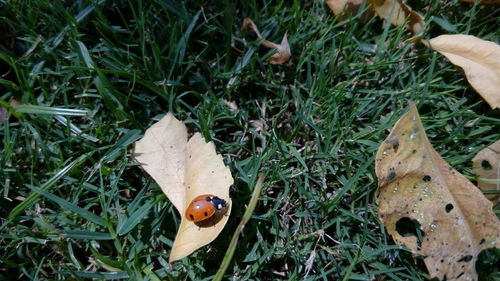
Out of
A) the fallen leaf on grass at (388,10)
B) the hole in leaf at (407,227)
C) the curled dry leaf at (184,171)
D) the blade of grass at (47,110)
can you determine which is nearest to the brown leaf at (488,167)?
the hole in leaf at (407,227)

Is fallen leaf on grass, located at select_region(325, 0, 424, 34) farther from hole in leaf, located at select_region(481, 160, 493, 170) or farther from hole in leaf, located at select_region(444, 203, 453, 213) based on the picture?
hole in leaf, located at select_region(444, 203, 453, 213)

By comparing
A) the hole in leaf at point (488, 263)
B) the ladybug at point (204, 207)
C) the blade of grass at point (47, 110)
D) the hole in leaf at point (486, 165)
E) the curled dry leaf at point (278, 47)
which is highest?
the curled dry leaf at point (278, 47)

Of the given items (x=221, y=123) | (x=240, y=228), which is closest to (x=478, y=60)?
(x=221, y=123)

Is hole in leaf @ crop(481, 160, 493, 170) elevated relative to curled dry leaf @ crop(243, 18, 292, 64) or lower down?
lower down

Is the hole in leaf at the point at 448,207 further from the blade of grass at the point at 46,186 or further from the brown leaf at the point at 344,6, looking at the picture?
the blade of grass at the point at 46,186

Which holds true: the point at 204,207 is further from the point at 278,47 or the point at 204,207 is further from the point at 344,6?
the point at 344,6

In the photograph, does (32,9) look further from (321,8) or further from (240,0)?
(321,8)

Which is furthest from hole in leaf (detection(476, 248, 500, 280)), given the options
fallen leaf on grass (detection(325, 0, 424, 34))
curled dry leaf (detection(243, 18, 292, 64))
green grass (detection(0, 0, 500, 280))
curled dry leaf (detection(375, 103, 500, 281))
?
curled dry leaf (detection(243, 18, 292, 64))
